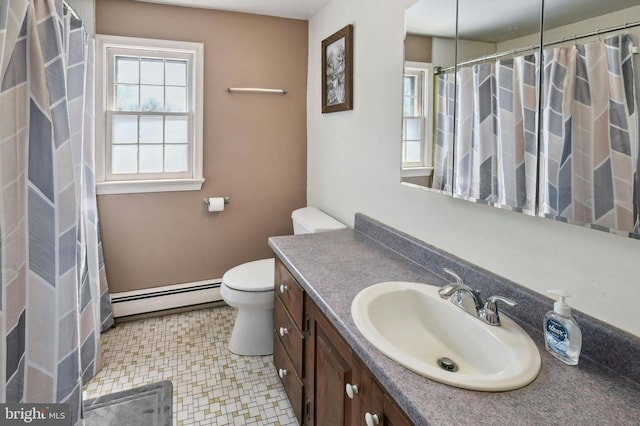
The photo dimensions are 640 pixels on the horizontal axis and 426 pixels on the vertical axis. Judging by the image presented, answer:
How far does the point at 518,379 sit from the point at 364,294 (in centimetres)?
54

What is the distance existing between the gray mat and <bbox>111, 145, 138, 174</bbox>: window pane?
145 cm

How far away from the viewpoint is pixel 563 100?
104cm

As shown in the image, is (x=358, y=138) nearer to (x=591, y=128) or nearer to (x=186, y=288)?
(x=591, y=128)

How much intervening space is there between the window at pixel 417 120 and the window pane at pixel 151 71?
→ 184 centimetres

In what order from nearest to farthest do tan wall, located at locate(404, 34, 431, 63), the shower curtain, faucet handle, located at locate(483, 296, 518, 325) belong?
faucet handle, located at locate(483, 296, 518, 325), the shower curtain, tan wall, located at locate(404, 34, 431, 63)

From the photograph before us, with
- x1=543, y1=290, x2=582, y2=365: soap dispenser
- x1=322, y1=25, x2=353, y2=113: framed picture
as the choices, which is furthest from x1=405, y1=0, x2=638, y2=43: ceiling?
x1=543, y1=290, x2=582, y2=365: soap dispenser

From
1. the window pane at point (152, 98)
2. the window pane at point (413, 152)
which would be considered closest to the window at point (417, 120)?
the window pane at point (413, 152)

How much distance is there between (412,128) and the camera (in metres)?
1.73

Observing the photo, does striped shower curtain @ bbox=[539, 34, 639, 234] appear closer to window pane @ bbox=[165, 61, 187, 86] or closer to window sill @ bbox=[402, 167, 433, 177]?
window sill @ bbox=[402, 167, 433, 177]

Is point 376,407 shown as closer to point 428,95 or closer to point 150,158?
point 428,95

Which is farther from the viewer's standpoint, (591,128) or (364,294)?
(364,294)

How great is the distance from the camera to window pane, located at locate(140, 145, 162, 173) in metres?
2.77

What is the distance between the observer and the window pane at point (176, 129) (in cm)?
280

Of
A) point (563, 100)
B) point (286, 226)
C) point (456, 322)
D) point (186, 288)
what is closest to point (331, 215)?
point (286, 226)
